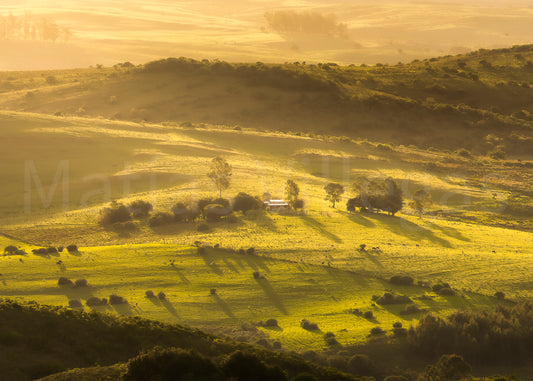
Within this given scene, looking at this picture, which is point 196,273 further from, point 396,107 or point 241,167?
point 396,107

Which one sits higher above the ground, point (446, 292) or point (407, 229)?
point (407, 229)

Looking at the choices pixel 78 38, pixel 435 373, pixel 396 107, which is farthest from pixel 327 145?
pixel 78 38

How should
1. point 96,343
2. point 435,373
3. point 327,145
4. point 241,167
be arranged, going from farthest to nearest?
point 327,145 → point 241,167 → point 435,373 → point 96,343

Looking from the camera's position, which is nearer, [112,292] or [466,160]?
[112,292]

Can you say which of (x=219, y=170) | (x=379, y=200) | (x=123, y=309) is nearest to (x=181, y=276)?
(x=123, y=309)

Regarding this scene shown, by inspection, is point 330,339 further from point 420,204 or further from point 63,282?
point 420,204

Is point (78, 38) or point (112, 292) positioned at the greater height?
point (78, 38)

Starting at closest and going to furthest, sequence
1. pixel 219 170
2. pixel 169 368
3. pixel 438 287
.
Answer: pixel 169 368
pixel 438 287
pixel 219 170

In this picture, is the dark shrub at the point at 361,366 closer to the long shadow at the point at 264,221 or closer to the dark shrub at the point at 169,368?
the dark shrub at the point at 169,368

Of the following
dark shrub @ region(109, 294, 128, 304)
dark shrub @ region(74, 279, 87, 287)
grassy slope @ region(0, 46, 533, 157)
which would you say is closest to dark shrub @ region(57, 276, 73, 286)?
dark shrub @ region(74, 279, 87, 287)
